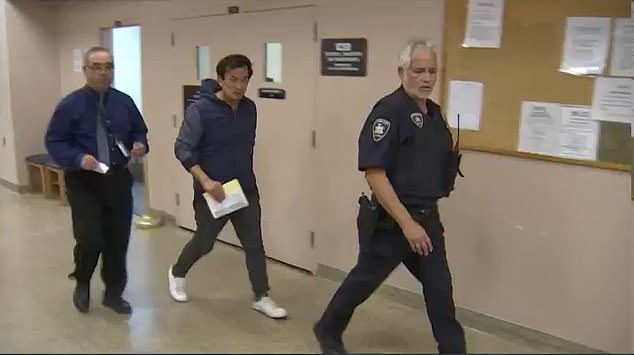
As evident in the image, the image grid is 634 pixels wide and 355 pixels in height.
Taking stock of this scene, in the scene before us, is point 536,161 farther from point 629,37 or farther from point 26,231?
point 26,231

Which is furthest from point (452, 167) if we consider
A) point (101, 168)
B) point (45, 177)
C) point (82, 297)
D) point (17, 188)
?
point (17, 188)

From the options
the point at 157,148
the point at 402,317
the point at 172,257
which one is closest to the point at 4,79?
the point at 157,148

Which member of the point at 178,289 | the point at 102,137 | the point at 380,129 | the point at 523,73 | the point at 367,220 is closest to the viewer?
the point at 380,129

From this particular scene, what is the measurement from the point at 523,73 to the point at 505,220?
2.31ft

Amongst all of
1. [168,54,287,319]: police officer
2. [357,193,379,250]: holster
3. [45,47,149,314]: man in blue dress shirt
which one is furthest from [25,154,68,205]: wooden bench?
[357,193,379,250]: holster

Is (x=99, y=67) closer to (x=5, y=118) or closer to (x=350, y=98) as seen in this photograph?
(x=350, y=98)

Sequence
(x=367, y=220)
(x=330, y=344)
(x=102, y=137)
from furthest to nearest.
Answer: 1. (x=102, y=137)
2. (x=330, y=344)
3. (x=367, y=220)

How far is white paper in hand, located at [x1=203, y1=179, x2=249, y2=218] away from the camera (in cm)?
354

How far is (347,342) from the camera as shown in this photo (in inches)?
134

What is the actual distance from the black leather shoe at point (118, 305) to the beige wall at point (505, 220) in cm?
128

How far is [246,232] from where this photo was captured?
3674 millimetres

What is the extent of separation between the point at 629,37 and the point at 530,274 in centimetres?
116

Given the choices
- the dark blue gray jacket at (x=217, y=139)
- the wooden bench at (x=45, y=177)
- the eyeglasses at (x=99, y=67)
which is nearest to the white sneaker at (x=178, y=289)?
the dark blue gray jacket at (x=217, y=139)

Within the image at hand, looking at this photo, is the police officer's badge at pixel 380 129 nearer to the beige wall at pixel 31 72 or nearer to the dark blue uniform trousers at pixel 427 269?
the dark blue uniform trousers at pixel 427 269
